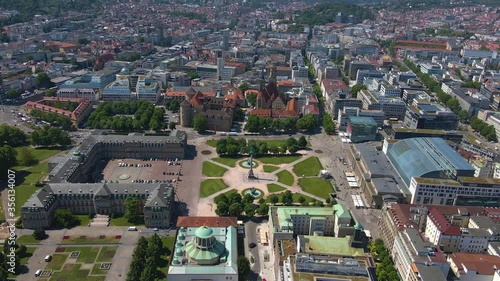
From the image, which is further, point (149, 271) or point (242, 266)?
point (242, 266)

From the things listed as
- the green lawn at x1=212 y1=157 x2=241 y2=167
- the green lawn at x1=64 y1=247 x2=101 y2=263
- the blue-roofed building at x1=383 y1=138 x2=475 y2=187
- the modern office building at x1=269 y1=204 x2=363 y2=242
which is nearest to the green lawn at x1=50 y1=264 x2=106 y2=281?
the green lawn at x1=64 y1=247 x2=101 y2=263

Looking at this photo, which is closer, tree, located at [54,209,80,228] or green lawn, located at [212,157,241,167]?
tree, located at [54,209,80,228]

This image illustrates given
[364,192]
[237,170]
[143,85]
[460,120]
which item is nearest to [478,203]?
[364,192]

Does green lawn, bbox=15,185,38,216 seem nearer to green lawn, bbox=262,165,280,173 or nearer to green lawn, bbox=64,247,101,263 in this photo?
green lawn, bbox=64,247,101,263

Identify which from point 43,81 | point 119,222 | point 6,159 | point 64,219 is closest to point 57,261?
point 64,219

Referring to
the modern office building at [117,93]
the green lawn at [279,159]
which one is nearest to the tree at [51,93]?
the modern office building at [117,93]

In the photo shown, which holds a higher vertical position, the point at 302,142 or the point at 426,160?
the point at 426,160

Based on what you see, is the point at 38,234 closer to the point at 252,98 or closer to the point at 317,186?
the point at 317,186
